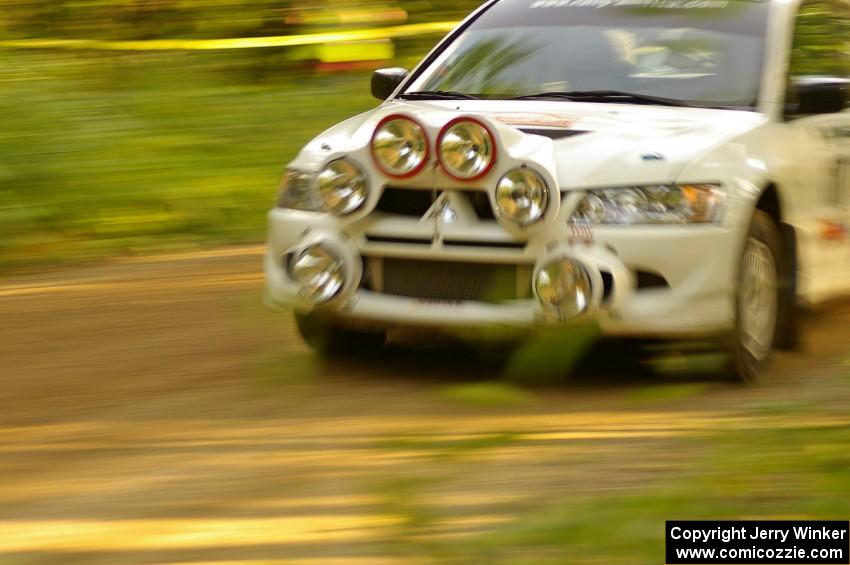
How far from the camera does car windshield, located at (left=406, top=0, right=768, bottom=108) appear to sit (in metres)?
6.41

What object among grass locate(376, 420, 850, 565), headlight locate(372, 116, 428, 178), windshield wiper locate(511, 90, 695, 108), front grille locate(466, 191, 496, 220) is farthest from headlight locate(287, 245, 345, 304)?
grass locate(376, 420, 850, 565)

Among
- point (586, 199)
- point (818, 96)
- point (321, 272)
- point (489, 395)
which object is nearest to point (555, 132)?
point (586, 199)

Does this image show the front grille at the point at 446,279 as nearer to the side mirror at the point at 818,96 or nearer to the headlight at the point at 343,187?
the headlight at the point at 343,187

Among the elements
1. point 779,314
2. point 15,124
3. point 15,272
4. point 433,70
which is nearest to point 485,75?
point 433,70

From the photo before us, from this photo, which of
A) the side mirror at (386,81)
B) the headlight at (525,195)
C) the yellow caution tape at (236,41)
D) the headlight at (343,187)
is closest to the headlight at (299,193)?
the headlight at (343,187)

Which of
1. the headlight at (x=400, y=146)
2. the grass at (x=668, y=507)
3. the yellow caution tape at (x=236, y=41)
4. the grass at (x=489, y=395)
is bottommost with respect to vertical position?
the yellow caution tape at (x=236, y=41)

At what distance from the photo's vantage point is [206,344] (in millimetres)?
7141

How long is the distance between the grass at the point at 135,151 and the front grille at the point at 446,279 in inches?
166

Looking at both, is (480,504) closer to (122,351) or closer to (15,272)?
(122,351)

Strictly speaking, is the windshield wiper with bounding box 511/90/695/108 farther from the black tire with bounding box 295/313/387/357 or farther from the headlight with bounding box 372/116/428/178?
the black tire with bounding box 295/313/387/357

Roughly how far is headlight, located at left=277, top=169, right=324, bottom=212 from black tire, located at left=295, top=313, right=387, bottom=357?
1.40 feet

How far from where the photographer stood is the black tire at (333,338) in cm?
634

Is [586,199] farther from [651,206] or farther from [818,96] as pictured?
[818,96]

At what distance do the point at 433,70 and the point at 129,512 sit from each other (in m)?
3.23
